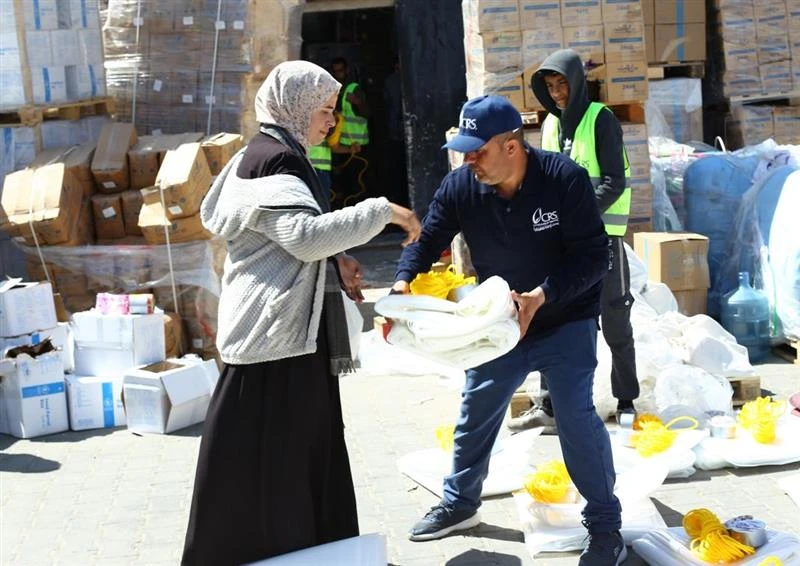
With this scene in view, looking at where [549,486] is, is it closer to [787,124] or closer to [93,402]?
[93,402]

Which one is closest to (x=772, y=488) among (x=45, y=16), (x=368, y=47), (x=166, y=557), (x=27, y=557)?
(x=166, y=557)

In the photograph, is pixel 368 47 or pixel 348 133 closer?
pixel 348 133

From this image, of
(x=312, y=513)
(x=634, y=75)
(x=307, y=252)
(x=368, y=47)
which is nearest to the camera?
(x=307, y=252)

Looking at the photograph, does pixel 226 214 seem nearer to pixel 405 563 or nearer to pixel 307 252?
pixel 307 252

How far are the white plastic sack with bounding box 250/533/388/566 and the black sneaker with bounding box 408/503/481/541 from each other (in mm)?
849

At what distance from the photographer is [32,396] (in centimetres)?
722

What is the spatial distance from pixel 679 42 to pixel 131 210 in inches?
214

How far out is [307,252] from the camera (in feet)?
13.3

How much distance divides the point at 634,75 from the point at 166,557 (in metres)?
5.30

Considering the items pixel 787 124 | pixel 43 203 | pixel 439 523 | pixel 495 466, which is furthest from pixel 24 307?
pixel 787 124

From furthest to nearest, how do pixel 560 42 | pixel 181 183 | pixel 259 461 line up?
pixel 560 42
pixel 181 183
pixel 259 461

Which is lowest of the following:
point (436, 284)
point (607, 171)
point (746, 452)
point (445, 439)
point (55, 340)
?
point (746, 452)

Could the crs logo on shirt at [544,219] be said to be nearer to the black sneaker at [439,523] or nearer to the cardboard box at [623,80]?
the black sneaker at [439,523]

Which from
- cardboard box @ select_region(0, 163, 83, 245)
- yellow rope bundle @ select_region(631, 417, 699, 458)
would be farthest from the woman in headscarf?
cardboard box @ select_region(0, 163, 83, 245)
